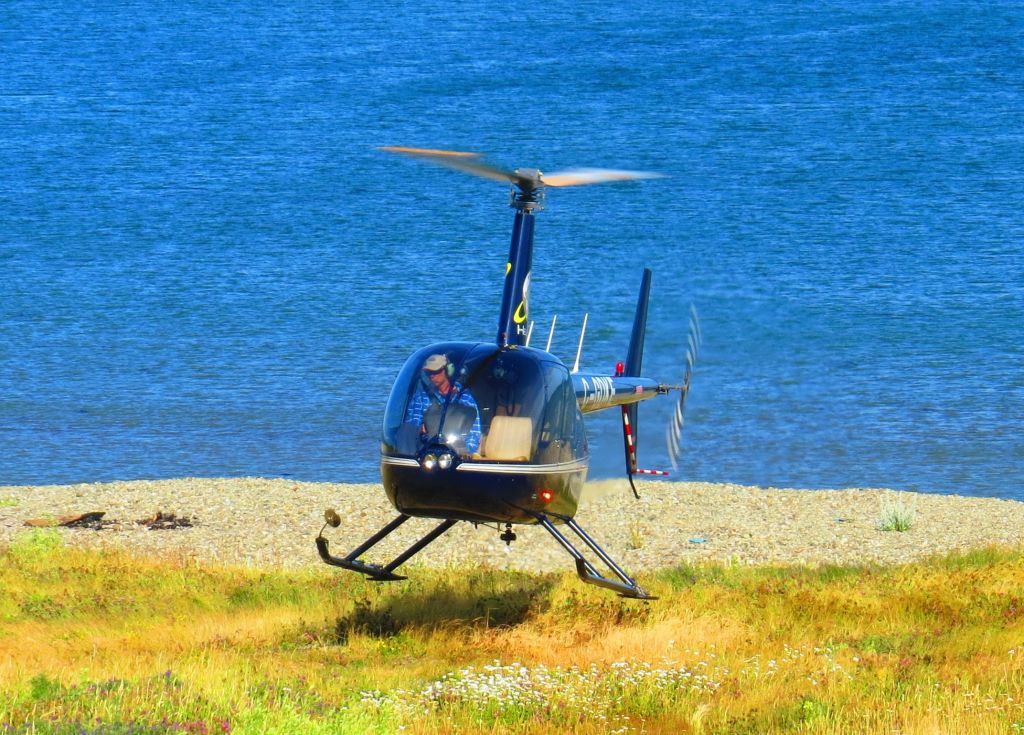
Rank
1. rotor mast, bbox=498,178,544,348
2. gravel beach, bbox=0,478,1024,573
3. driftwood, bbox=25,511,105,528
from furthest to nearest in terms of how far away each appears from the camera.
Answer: driftwood, bbox=25,511,105,528
gravel beach, bbox=0,478,1024,573
rotor mast, bbox=498,178,544,348

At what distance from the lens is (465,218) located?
61156mm

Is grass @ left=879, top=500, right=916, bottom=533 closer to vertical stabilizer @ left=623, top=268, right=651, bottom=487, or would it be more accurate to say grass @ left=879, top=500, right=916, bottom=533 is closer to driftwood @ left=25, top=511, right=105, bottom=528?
vertical stabilizer @ left=623, top=268, right=651, bottom=487

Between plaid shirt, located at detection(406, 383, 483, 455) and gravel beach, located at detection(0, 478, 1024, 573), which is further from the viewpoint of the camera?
gravel beach, located at detection(0, 478, 1024, 573)

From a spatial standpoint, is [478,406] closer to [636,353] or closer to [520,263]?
[520,263]

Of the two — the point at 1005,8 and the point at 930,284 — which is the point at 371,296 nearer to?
the point at 930,284

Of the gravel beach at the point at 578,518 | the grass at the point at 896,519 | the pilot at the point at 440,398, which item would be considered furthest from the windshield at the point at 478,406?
the grass at the point at 896,519

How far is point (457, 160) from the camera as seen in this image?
1103 centimetres

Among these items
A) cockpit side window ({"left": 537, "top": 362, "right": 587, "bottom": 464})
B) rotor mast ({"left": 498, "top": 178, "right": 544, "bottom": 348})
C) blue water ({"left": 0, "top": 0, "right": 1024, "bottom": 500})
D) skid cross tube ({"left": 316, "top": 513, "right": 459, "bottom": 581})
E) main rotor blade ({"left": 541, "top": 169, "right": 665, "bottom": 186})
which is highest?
main rotor blade ({"left": 541, "top": 169, "right": 665, "bottom": 186})

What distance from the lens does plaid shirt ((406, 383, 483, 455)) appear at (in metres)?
11.0

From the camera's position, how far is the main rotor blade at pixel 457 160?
10.5m

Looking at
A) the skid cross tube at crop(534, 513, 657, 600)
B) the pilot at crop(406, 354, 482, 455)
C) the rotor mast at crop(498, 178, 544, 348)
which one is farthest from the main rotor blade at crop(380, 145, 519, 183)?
the skid cross tube at crop(534, 513, 657, 600)

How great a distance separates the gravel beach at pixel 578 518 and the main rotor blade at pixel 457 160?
7175 mm

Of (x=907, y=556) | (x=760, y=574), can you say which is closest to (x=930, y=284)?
(x=907, y=556)

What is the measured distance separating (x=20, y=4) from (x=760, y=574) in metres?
99.5
